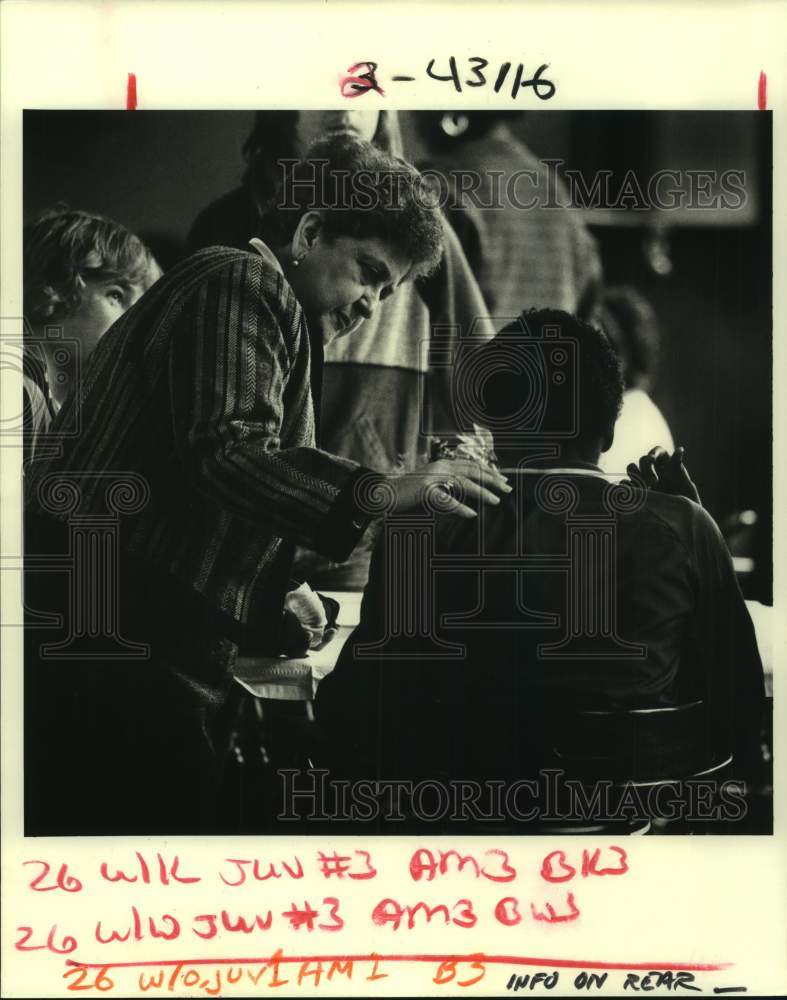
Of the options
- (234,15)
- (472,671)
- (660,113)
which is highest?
(234,15)

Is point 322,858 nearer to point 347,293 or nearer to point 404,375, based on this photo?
point 404,375

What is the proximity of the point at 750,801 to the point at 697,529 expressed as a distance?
0.66m

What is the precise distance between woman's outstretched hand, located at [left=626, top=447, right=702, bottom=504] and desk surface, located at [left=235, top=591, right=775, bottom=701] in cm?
73

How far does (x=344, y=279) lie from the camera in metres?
2.53

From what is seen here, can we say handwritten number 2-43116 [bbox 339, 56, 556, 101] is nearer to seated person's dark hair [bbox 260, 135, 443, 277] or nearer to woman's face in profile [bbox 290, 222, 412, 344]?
seated person's dark hair [bbox 260, 135, 443, 277]

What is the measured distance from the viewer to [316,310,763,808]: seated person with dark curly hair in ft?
8.16

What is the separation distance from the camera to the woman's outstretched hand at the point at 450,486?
2.50 m

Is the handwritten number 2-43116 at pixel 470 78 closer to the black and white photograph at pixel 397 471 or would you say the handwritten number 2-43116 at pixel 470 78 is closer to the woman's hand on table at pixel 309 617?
the black and white photograph at pixel 397 471

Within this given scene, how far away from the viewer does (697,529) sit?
254 cm

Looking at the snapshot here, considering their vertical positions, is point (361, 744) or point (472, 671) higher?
point (472, 671)

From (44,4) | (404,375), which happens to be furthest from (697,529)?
(44,4)

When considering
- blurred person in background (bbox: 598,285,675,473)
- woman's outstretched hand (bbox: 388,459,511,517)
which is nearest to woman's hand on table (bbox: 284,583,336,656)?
woman's outstretched hand (bbox: 388,459,511,517)
